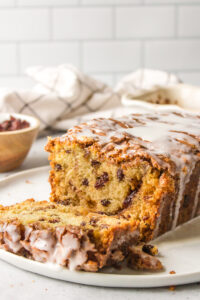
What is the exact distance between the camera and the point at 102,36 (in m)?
6.18

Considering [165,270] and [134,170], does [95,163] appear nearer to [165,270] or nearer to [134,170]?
[134,170]

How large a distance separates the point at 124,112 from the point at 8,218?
2.40 m

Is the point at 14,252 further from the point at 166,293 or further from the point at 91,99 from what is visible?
the point at 91,99

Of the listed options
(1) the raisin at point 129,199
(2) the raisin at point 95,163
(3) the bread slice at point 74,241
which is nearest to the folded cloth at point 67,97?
(2) the raisin at point 95,163

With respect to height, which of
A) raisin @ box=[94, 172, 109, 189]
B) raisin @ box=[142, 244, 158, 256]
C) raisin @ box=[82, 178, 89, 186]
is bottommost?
raisin @ box=[142, 244, 158, 256]

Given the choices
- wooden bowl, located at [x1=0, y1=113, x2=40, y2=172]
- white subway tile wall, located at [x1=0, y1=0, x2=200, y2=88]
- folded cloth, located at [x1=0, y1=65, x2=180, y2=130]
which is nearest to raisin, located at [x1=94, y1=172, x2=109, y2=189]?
wooden bowl, located at [x1=0, y1=113, x2=40, y2=172]

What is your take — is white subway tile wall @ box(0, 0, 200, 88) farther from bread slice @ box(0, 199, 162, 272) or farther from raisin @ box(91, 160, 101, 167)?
bread slice @ box(0, 199, 162, 272)

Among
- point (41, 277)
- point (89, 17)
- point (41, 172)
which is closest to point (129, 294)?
point (41, 277)

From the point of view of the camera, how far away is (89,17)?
6098mm

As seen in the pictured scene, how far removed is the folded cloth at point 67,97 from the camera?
167 inches

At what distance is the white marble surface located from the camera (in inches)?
71.6

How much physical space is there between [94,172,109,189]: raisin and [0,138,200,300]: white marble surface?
2.17 feet

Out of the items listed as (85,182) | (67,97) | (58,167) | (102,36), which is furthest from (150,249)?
(102,36)

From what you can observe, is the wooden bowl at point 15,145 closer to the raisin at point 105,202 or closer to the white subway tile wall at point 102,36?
the raisin at point 105,202
